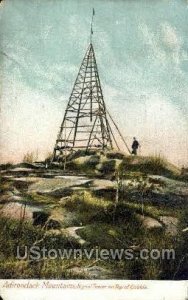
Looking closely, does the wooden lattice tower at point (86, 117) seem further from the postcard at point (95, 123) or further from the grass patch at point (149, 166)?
the grass patch at point (149, 166)

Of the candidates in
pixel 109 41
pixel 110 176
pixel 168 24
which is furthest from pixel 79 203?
pixel 168 24

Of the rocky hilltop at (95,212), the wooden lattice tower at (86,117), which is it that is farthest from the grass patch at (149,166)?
the wooden lattice tower at (86,117)

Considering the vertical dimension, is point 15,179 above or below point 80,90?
below

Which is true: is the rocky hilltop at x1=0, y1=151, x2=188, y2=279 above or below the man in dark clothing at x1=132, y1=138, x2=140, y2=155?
below

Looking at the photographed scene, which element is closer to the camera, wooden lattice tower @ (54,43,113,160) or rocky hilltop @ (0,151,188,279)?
rocky hilltop @ (0,151,188,279)

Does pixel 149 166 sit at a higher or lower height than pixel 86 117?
lower

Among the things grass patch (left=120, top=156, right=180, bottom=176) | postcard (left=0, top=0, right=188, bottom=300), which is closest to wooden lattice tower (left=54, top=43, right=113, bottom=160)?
postcard (left=0, top=0, right=188, bottom=300)

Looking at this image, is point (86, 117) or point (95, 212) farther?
point (86, 117)

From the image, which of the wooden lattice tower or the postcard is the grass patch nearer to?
the postcard

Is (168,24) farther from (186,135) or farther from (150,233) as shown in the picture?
(150,233)

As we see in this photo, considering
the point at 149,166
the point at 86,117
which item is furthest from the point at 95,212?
the point at 86,117

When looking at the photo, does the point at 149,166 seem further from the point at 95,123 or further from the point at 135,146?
the point at 95,123
